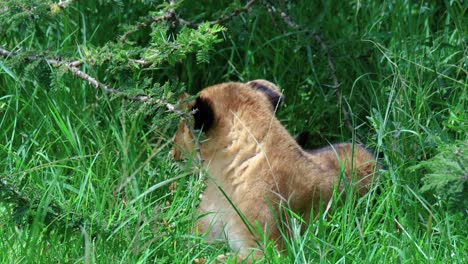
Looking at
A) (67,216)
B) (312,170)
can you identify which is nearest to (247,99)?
(312,170)

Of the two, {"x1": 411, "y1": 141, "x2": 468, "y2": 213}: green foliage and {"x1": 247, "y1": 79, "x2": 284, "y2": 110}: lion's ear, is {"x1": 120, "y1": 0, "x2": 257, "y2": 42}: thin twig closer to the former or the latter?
{"x1": 247, "y1": 79, "x2": 284, "y2": 110}: lion's ear

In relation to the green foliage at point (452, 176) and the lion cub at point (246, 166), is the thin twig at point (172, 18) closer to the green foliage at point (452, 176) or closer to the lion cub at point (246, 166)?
the lion cub at point (246, 166)

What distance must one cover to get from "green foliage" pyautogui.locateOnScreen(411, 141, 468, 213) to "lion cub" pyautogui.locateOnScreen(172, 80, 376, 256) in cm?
77

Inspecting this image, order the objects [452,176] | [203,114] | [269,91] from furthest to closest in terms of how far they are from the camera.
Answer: [269,91] < [203,114] < [452,176]

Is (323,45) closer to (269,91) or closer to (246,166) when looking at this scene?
(269,91)

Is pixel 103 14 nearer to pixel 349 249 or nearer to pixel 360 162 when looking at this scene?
pixel 360 162

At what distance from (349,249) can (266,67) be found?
2.26m

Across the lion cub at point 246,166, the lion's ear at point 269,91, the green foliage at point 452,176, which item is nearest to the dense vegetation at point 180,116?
the green foliage at point 452,176

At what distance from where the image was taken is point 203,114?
5035 mm

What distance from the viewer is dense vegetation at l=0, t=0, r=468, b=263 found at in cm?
448

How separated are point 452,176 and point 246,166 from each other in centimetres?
133

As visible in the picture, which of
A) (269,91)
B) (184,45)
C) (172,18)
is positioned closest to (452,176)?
(184,45)

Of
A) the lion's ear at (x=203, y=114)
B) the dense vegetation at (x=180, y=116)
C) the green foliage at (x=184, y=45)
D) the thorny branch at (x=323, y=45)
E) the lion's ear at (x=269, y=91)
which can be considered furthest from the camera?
the thorny branch at (x=323, y=45)

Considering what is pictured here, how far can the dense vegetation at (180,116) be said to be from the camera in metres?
4.48
